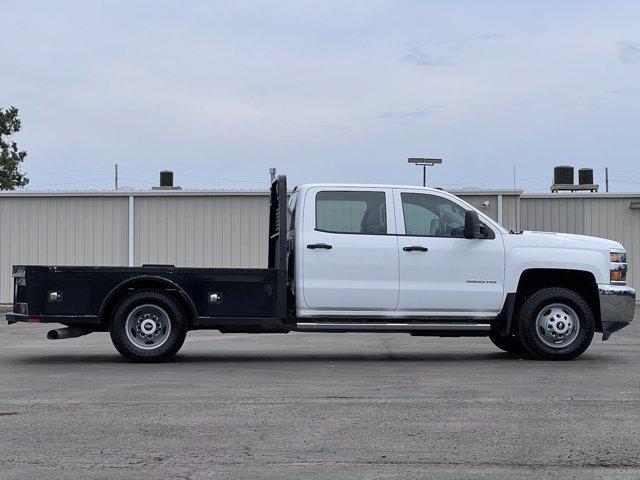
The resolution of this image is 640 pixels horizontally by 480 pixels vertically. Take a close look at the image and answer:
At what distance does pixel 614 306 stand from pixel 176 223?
18.7 metres

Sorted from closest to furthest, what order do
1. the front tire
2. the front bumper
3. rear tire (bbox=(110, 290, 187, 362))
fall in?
rear tire (bbox=(110, 290, 187, 362)), the front tire, the front bumper

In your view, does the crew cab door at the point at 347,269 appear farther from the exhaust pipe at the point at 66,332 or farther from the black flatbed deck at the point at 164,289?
the exhaust pipe at the point at 66,332

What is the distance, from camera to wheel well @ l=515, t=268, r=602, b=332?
A: 42.0 ft

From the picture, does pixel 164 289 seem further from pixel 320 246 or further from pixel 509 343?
pixel 509 343

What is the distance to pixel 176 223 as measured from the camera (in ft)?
97.7

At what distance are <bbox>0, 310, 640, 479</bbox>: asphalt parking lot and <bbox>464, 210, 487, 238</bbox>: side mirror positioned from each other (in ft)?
5.05

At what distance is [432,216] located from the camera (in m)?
12.7

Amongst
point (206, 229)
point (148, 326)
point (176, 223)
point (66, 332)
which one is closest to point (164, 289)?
point (148, 326)

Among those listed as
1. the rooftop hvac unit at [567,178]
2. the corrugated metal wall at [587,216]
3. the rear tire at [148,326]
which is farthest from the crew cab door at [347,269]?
the rooftop hvac unit at [567,178]

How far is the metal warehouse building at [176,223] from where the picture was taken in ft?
97.3

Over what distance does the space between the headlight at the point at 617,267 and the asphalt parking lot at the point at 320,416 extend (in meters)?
1.00

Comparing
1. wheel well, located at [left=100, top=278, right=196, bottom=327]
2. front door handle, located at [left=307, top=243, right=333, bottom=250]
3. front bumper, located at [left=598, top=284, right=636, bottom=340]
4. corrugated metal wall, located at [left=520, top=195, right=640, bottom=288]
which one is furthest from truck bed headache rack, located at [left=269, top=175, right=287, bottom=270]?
corrugated metal wall, located at [left=520, top=195, right=640, bottom=288]

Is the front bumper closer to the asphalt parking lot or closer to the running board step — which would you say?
the asphalt parking lot

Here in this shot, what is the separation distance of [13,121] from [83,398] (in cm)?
5259
